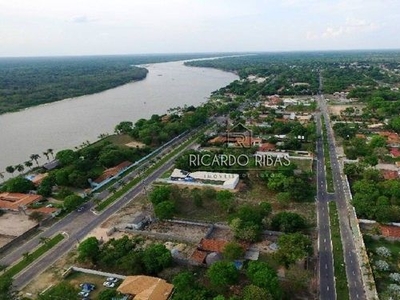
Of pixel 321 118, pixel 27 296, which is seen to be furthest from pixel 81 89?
pixel 27 296

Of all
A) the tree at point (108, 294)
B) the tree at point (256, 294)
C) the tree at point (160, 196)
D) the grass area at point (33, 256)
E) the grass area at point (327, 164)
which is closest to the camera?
the tree at point (256, 294)

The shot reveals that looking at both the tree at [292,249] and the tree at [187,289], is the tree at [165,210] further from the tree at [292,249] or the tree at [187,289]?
the tree at [292,249]

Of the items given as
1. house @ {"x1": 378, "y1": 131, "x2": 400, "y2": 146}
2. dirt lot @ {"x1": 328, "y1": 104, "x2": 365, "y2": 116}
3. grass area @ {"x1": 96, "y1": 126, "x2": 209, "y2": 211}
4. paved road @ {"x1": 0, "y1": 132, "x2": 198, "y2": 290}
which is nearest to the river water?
grass area @ {"x1": 96, "y1": 126, "x2": 209, "y2": 211}

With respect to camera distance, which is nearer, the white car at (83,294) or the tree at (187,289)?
the tree at (187,289)

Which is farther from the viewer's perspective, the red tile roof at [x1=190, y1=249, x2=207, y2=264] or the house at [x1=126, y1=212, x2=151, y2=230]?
the house at [x1=126, y1=212, x2=151, y2=230]

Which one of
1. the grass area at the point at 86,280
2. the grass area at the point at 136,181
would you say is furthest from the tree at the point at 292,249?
the grass area at the point at 136,181

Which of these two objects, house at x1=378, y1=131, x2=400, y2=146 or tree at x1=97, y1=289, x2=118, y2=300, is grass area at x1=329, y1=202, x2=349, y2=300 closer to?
tree at x1=97, y1=289, x2=118, y2=300

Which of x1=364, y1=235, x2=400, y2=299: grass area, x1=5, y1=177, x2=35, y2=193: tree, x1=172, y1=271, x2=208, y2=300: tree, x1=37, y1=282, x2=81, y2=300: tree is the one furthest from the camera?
x1=5, y1=177, x2=35, y2=193: tree
